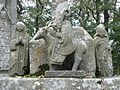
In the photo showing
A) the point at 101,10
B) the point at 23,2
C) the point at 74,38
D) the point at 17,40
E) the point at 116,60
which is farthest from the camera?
the point at 23,2

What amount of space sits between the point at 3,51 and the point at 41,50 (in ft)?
33.2

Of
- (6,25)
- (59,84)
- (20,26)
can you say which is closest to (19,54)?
(20,26)

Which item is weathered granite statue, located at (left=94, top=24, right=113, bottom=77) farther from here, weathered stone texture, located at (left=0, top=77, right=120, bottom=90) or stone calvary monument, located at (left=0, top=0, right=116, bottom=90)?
weathered stone texture, located at (left=0, top=77, right=120, bottom=90)

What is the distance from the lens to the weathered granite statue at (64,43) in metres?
5.34

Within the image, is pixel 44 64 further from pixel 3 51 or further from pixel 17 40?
pixel 3 51

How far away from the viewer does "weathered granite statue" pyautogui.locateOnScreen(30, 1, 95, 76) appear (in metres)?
5.34

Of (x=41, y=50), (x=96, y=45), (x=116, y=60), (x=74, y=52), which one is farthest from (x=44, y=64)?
(x=116, y=60)

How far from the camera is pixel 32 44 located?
576cm

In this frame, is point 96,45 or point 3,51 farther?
point 3,51

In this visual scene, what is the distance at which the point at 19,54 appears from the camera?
5824mm

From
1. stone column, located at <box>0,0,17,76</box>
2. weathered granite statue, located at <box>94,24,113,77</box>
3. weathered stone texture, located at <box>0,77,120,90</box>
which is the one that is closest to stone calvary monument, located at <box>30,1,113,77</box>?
weathered granite statue, located at <box>94,24,113,77</box>

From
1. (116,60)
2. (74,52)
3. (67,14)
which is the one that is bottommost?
(116,60)

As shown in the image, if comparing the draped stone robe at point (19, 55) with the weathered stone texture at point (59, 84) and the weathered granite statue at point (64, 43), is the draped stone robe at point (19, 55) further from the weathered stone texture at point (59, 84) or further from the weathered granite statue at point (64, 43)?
the weathered stone texture at point (59, 84)

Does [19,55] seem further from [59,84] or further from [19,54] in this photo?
[59,84]
